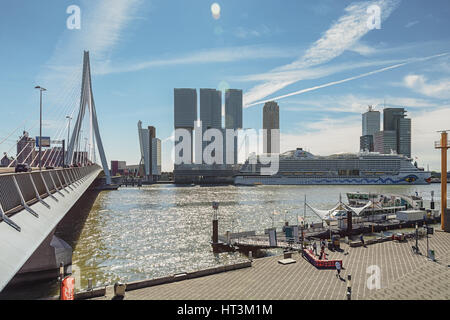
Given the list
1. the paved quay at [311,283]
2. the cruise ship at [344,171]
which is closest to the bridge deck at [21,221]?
the paved quay at [311,283]

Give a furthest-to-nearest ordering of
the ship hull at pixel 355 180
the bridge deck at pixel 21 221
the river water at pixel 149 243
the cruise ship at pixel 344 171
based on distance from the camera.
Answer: the cruise ship at pixel 344 171 → the ship hull at pixel 355 180 → the river water at pixel 149 243 → the bridge deck at pixel 21 221

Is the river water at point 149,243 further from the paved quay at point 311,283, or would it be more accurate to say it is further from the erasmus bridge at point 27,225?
the paved quay at point 311,283

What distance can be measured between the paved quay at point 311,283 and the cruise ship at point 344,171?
353ft

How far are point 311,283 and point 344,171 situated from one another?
415 feet

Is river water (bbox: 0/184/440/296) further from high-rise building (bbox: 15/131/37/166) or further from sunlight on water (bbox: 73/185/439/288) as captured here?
high-rise building (bbox: 15/131/37/166)

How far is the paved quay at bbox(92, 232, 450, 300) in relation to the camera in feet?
41.5

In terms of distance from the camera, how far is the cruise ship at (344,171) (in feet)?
402

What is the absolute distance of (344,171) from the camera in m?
131

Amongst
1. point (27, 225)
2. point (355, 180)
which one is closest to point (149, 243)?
point (27, 225)

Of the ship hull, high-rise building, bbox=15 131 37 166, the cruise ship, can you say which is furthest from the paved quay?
the cruise ship

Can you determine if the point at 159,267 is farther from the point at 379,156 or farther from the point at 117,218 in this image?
the point at 379,156

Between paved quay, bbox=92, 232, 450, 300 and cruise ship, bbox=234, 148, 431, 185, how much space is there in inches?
4240

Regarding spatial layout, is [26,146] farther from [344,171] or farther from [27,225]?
[344,171]
